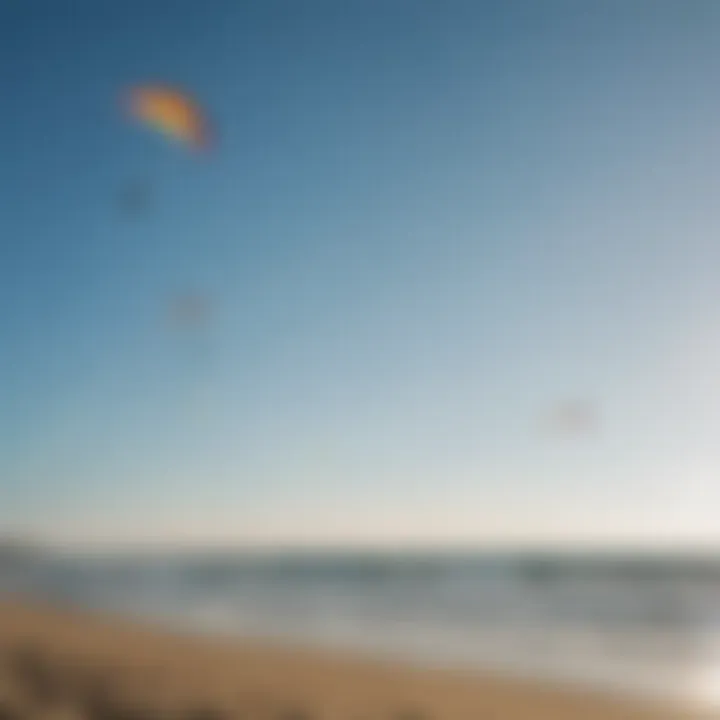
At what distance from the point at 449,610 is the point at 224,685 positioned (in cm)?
548

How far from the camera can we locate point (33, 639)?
408 cm

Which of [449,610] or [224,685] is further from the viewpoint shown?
[449,610]

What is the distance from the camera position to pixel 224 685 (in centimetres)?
356

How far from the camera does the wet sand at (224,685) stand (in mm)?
3189

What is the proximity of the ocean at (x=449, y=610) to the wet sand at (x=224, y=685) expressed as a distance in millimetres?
512

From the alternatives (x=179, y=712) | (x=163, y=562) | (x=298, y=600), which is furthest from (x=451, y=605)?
(x=179, y=712)

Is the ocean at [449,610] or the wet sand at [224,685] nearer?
the wet sand at [224,685]

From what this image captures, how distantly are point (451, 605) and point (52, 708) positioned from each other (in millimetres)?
6627

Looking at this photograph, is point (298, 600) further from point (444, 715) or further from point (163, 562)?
point (444, 715)

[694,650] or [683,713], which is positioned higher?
[694,650]

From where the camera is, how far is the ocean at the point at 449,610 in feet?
18.4

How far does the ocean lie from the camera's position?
5621 millimetres

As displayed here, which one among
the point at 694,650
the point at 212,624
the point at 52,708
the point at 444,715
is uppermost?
the point at 694,650

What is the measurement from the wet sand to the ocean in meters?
0.51
